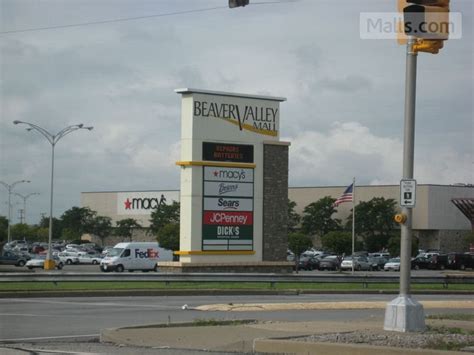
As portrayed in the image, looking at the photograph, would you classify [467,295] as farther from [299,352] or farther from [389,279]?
[299,352]

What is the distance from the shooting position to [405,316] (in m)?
14.9

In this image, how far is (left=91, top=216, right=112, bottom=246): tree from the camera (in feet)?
380

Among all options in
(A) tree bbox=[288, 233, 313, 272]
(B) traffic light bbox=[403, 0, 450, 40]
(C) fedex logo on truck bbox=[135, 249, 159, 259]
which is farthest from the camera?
(A) tree bbox=[288, 233, 313, 272]

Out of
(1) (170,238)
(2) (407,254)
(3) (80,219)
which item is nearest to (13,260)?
(1) (170,238)

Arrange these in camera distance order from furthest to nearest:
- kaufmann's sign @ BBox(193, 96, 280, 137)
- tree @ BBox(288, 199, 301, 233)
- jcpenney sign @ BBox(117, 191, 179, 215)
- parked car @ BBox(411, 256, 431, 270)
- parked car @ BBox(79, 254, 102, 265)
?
jcpenney sign @ BBox(117, 191, 179, 215) < tree @ BBox(288, 199, 301, 233) < parked car @ BBox(79, 254, 102, 265) < parked car @ BBox(411, 256, 431, 270) < kaufmann's sign @ BBox(193, 96, 280, 137)

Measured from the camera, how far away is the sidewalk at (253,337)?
513 inches

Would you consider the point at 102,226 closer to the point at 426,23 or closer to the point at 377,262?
the point at 377,262

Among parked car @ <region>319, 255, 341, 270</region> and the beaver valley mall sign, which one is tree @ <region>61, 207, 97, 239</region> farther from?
the beaver valley mall sign

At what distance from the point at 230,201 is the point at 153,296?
46.4ft

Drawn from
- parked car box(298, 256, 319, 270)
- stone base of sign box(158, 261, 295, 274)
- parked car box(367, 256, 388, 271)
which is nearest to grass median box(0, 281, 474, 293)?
stone base of sign box(158, 261, 295, 274)

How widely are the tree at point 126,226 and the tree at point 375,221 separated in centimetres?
3094

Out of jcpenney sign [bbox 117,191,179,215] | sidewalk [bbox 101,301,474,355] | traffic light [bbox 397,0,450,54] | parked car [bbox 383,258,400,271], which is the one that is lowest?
parked car [bbox 383,258,400,271]

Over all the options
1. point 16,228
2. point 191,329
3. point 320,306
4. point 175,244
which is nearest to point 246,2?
point 191,329

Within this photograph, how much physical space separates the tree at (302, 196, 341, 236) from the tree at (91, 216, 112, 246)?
3253 centimetres
